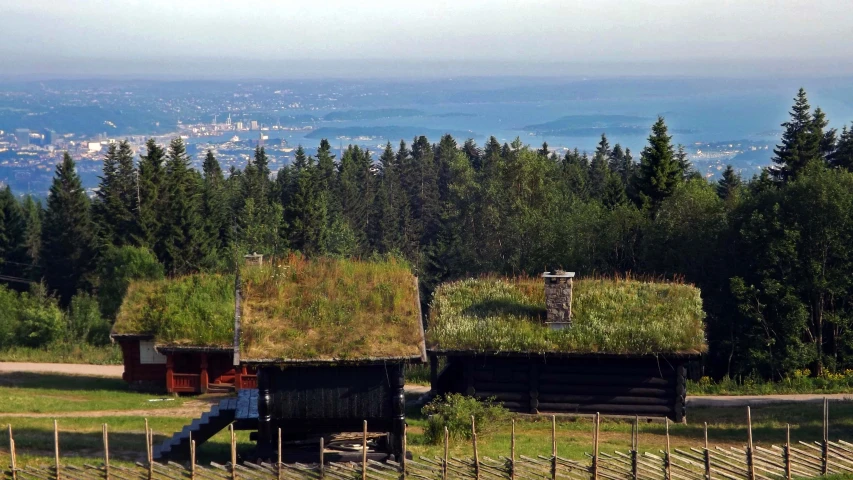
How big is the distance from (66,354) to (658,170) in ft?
105

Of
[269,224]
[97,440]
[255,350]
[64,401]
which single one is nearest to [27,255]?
[269,224]

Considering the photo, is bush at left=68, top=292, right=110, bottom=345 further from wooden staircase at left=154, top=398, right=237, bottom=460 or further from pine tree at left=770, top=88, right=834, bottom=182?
pine tree at left=770, top=88, right=834, bottom=182

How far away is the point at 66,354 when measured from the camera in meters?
41.9

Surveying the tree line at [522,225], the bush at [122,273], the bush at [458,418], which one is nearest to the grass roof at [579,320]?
the bush at [458,418]

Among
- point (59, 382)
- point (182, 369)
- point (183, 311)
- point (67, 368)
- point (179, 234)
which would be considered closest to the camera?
point (183, 311)

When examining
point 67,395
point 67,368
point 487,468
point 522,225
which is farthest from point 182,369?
point 522,225

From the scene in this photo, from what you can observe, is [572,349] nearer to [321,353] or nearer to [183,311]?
[321,353]

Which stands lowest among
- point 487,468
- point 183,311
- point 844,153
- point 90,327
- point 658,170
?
point 90,327

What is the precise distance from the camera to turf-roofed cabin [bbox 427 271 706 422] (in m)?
24.0

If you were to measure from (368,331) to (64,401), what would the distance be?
14569mm

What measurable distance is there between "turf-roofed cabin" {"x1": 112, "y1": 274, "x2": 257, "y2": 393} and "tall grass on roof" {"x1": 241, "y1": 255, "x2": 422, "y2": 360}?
10878 millimetres

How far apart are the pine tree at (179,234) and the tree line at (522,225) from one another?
109 millimetres

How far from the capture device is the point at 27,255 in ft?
246

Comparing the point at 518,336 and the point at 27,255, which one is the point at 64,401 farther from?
the point at 27,255
